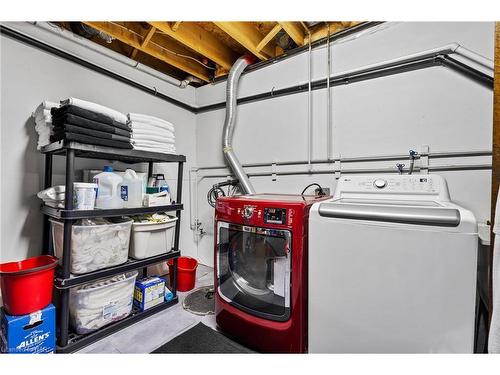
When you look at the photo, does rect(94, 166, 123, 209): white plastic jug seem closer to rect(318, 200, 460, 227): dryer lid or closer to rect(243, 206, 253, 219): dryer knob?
rect(243, 206, 253, 219): dryer knob

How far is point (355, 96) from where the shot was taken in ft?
6.27

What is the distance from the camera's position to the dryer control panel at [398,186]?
127 cm

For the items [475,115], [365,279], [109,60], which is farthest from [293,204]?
[109,60]

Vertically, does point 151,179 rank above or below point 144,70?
below

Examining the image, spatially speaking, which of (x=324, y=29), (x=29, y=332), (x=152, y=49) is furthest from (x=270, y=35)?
(x=29, y=332)

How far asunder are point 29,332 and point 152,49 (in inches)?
93.6

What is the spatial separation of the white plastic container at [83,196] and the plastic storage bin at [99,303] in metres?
0.52

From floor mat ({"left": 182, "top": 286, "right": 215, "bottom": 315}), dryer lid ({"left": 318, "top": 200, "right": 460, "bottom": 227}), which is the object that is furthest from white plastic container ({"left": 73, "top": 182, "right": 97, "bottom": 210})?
dryer lid ({"left": 318, "top": 200, "right": 460, "bottom": 227})

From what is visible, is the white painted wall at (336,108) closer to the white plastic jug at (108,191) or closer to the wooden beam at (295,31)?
the wooden beam at (295,31)

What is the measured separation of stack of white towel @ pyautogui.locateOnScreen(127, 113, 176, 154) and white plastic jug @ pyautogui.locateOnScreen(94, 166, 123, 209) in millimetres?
292

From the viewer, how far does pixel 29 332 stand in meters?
1.26

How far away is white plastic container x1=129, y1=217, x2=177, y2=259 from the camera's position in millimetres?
1714

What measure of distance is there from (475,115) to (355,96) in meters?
0.78

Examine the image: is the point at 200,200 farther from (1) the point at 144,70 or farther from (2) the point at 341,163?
(2) the point at 341,163
